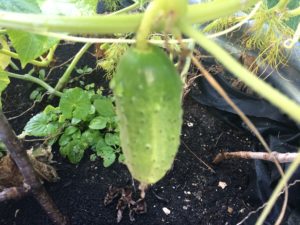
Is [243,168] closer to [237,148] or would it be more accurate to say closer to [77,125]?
[237,148]

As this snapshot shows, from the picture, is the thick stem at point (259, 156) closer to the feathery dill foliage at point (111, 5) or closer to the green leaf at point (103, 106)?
the green leaf at point (103, 106)

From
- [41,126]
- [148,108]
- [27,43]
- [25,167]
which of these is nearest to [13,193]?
[25,167]

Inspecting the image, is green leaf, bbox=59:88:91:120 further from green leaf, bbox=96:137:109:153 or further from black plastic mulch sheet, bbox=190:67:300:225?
black plastic mulch sheet, bbox=190:67:300:225

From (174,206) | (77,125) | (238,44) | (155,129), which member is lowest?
(174,206)

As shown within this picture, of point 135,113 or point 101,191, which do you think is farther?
point 101,191

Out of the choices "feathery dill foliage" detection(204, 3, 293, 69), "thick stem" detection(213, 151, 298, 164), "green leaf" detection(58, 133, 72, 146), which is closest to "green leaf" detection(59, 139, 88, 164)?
"green leaf" detection(58, 133, 72, 146)

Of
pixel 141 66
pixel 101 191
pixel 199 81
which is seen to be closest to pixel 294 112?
pixel 141 66

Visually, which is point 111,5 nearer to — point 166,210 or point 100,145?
point 100,145
